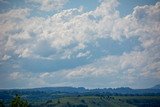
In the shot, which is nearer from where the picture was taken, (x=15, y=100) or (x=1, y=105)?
(x=15, y=100)

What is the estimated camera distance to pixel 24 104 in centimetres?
12731

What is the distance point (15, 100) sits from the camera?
125m

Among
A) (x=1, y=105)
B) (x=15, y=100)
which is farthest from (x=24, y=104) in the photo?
(x=1, y=105)

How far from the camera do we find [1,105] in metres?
143

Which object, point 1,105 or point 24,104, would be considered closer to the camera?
point 24,104

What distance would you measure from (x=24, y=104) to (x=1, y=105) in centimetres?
2277

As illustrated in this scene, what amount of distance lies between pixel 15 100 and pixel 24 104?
517cm

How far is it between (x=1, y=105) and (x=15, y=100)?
886 inches

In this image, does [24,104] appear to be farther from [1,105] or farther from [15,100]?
[1,105]
